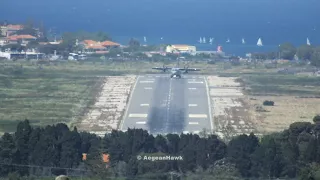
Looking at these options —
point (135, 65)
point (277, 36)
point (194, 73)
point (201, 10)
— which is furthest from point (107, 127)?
point (201, 10)

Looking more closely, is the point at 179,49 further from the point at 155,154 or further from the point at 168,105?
the point at 155,154

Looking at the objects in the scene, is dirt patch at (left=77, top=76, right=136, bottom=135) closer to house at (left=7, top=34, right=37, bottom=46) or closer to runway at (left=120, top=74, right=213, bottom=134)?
runway at (left=120, top=74, right=213, bottom=134)

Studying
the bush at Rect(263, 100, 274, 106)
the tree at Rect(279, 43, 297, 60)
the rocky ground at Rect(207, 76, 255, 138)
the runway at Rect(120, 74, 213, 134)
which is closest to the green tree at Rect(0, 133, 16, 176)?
the runway at Rect(120, 74, 213, 134)

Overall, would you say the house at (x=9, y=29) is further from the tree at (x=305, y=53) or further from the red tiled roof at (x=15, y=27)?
the tree at (x=305, y=53)

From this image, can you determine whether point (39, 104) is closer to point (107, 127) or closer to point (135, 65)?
point (107, 127)

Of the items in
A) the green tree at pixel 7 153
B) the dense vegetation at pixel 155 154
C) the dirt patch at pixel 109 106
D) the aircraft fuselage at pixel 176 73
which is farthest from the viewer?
the aircraft fuselage at pixel 176 73

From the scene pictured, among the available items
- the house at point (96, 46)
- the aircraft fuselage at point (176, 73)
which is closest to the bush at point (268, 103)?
the aircraft fuselage at point (176, 73)

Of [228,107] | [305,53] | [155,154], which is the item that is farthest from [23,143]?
[305,53]
